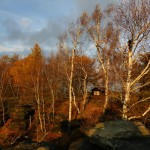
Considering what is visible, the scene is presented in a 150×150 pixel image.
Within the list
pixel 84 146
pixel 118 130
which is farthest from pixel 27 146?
pixel 118 130

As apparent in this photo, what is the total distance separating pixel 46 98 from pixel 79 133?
31249 millimetres

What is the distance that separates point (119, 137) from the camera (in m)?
8.19

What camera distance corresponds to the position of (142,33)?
38.7 feet

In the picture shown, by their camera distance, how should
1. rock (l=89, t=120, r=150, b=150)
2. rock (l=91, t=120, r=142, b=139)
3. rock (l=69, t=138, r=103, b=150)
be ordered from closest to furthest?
rock (l=89, t=120, r=150, b=150) → rock (l=91, t=120, r=142, b=139) → rock (l=69, t=138, r=103, b=150)

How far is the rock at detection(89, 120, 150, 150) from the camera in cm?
760

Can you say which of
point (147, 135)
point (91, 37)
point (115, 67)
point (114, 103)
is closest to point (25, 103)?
point (114, 103)

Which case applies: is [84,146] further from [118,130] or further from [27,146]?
[27,146]

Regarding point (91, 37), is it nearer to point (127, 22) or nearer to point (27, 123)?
point (127, 22)

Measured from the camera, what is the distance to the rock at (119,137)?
7598mm

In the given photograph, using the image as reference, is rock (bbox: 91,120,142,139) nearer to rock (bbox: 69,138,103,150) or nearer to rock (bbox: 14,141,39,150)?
rock (bbox: 69,138,103,150)

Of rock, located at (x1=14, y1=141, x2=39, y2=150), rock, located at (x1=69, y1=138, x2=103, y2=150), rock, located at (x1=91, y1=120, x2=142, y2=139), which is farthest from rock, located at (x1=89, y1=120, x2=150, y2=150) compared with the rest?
rock, located at (x1=14, y1=141, x2=39, y2=150)

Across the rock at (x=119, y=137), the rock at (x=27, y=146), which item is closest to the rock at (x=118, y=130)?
the rock at (x=119, y=137)

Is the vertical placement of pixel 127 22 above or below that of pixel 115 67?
above

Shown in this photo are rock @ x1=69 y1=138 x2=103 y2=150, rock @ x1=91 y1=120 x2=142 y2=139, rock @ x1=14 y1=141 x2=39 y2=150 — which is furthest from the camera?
rock @ x1=14 y1=141 x2=39 y2=150
